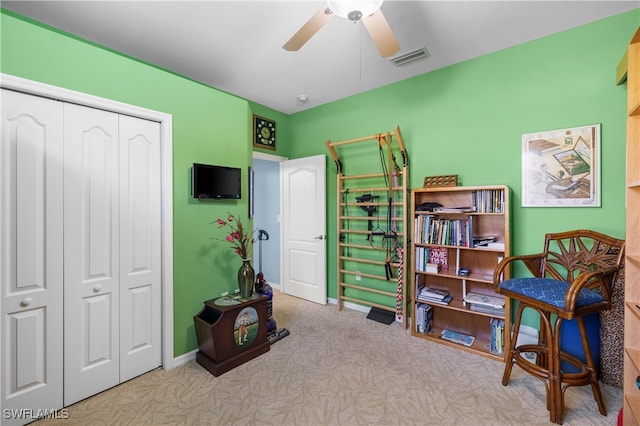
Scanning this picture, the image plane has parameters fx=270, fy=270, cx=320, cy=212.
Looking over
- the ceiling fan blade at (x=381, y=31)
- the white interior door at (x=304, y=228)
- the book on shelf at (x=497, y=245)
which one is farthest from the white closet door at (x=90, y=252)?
the book on shelf at (x=497, y=245)

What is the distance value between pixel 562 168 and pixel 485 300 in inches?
51.9

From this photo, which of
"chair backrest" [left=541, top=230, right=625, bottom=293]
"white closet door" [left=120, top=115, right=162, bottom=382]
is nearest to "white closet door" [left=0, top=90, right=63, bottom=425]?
"white closet door" [left=120, top=115, right=162, bottom=382]

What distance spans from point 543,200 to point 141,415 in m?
3.49

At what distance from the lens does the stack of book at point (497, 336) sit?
94.6 inches

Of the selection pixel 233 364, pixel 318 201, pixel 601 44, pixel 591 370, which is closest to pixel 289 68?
pixel 318 201

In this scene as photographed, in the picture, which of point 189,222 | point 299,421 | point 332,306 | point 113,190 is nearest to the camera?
point 299,421

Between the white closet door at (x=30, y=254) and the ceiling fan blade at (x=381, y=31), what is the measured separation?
206 centimetres

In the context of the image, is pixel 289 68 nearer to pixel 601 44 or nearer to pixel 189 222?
pixel 189 222

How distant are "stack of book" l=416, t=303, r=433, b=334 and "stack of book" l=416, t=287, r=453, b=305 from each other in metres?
0.11

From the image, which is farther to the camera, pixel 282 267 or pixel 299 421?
pixel 282 267

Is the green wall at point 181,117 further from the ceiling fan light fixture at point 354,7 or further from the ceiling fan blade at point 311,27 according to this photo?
the ceiling fan light fixture at point 354,7

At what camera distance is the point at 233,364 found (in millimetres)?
2254

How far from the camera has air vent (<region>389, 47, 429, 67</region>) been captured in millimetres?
2549

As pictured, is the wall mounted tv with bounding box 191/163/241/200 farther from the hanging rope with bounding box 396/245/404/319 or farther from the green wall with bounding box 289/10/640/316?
the hanging rope with bounding box 396/245/404/319
